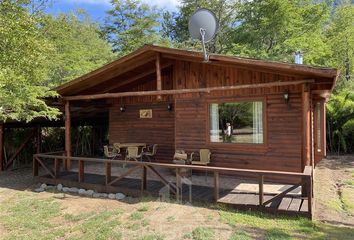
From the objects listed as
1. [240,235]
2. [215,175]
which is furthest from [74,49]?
[240,235]

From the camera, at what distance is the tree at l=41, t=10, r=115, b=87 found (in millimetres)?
11984

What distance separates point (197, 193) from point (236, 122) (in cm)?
270

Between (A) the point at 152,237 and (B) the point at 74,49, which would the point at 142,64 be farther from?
(B) the point at 74,49

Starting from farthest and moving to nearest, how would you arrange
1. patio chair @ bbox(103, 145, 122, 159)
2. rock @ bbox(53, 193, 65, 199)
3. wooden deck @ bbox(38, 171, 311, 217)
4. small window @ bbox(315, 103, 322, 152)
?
small window @ bbox(315, 103, 322, 152)
patio chair @ bbox(103, 145, 122, 159)
rock @ bbox(53, 193, 65, 199)
wooden deck @ bbox(38, 171, 311, 217)

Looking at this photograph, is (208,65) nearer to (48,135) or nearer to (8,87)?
(8,87)

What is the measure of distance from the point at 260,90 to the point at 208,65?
1.72m

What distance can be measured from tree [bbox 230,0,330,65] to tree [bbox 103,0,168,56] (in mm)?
6278

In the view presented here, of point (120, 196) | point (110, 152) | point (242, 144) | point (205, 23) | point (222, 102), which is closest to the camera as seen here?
point (205, 23)

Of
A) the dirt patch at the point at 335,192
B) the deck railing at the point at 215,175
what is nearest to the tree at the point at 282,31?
the dirt patch at the point at 335,192

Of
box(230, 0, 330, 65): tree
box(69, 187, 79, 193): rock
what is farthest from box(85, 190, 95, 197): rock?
box(230, 0, 330, 65): tree

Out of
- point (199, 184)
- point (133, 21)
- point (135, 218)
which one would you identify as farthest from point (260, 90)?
point (133, 21)

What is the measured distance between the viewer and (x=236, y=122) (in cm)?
864

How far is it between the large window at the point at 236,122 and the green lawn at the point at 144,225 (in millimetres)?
3036

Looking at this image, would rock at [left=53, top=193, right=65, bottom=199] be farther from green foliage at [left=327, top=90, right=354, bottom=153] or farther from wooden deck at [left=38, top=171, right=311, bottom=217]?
green foliage at [left=327, top=90, right=354, bottom=153]
